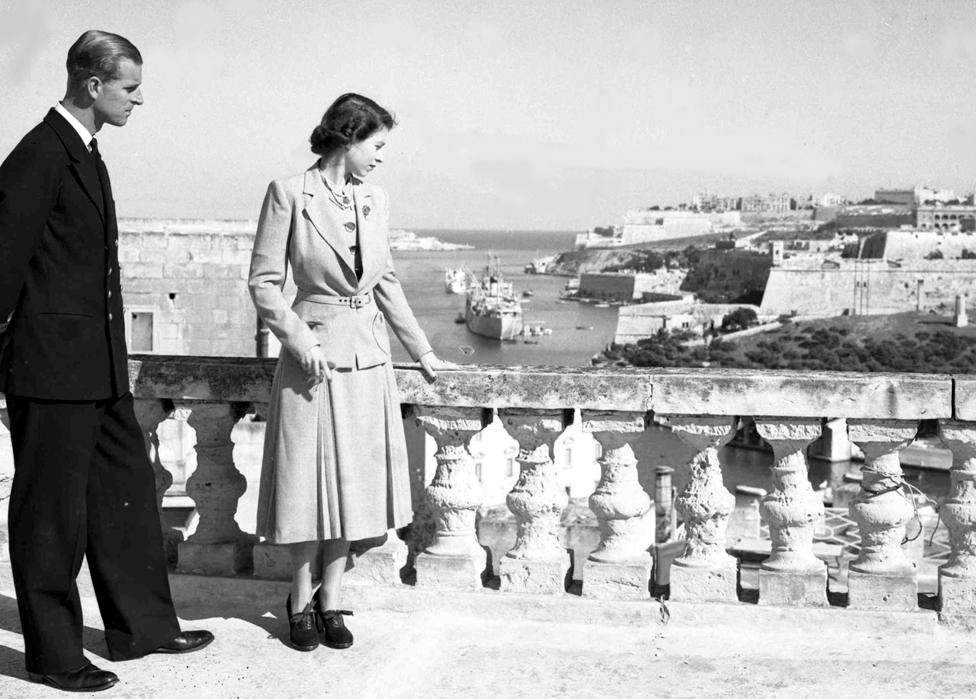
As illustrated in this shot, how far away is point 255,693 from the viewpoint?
11.4ft

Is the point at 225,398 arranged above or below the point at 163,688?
above

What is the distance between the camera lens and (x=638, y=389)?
13.4 ft

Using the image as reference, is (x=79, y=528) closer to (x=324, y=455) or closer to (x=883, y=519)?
(x=324, y=455)

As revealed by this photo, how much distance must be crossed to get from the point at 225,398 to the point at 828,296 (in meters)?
111

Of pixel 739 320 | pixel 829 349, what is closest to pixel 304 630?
pixel 829 349

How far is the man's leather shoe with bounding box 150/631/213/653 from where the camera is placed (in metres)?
3.72

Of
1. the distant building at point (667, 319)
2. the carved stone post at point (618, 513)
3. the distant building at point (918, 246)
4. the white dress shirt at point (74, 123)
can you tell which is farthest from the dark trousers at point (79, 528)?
the distant building at point (918, 246)

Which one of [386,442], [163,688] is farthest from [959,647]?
[163,688]

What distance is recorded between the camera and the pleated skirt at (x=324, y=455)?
3703mm

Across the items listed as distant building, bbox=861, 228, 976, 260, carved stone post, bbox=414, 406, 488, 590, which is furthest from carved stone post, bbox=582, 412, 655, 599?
distant building, bbox=861, 228, 976, 260

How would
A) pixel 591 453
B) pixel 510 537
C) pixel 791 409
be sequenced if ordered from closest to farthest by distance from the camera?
pixel 791 409
pixel 510 537
pixel 591 453

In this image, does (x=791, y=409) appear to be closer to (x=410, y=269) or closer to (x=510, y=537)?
(x=510, y=537)

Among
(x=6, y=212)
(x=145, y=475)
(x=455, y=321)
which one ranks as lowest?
(x=455, y=321)

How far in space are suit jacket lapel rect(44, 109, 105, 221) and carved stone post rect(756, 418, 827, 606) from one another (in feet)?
7.19
